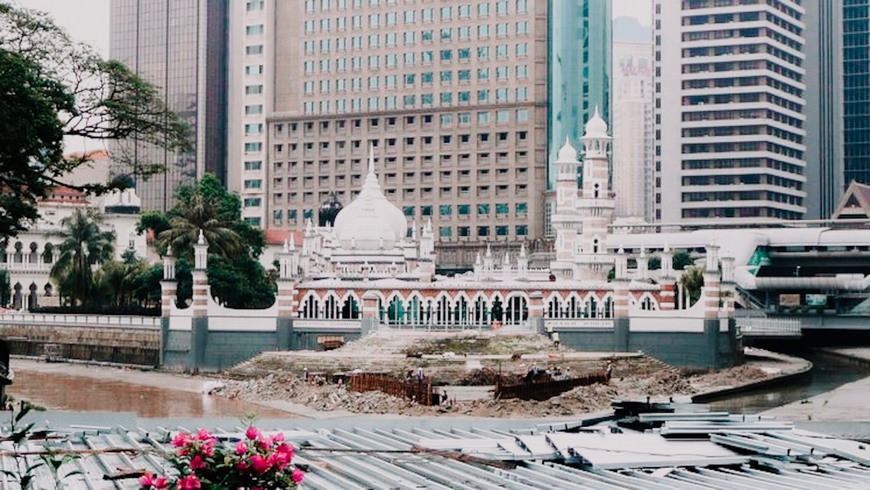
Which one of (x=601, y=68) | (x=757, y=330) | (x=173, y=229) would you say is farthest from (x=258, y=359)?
(x=601, y=68)

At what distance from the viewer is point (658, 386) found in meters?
53.7

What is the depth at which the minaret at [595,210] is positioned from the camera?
76062 millimetres

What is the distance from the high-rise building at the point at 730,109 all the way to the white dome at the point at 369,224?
51.7 m

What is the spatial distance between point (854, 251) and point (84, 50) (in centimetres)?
7281

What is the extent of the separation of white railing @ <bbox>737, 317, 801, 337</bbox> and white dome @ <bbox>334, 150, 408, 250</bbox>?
21.7m

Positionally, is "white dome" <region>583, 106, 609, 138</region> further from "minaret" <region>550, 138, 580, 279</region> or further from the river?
the river

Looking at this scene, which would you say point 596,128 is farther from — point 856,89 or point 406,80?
point 856,89

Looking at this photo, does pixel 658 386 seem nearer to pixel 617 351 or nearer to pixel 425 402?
pixel 617 351

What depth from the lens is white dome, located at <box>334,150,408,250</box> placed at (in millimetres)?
77250

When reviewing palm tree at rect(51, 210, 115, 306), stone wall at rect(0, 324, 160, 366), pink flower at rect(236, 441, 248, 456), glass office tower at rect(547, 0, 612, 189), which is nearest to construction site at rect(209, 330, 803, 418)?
stone wall at rect(0, 324, 160, 366)

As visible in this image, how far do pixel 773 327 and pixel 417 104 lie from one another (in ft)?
197

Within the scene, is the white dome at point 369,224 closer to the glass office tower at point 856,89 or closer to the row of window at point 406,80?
the row of window at point 406,80

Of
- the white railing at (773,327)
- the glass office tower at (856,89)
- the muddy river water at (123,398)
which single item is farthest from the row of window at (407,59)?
the muddy river water at (123,398)

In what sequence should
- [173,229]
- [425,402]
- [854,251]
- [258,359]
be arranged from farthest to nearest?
[854,251] → [173,229] → [258,359] → [425,402]
